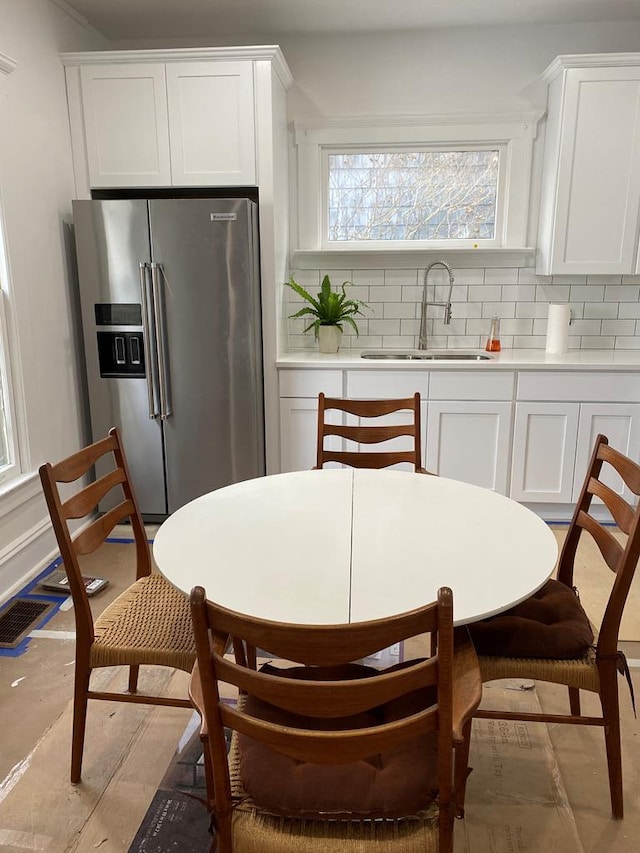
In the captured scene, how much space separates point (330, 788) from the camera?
3.62 ft

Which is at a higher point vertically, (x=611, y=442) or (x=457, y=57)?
(x=457, y=57)

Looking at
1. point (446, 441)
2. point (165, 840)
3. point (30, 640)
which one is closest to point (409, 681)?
point (165, 840)

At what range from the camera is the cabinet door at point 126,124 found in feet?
10.4

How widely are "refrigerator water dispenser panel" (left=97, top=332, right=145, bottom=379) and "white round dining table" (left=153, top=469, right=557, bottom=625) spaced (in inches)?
61.9

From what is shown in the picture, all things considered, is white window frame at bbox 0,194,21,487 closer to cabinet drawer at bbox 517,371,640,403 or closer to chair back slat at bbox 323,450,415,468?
chair back slat at bbox 323,450,415,468

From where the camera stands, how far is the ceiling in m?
3.17

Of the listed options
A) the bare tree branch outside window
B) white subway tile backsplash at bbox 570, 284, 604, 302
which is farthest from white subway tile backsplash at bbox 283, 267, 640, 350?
the bare tree branch outside window

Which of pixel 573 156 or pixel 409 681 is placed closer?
pixel 409 681

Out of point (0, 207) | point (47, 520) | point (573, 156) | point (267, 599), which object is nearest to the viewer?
point (267, 599)

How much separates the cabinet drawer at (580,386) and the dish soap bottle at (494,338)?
47 centimetres

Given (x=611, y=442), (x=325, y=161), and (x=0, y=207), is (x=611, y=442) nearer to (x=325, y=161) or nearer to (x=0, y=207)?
(x=325, y=161)

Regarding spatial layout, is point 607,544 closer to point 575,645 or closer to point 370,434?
point 575,645

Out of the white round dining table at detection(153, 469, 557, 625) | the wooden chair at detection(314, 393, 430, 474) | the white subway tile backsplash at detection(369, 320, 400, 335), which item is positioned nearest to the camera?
the white round dining table at detection(153, 469, 557, 625)

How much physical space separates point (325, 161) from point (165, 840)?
3403 mm
